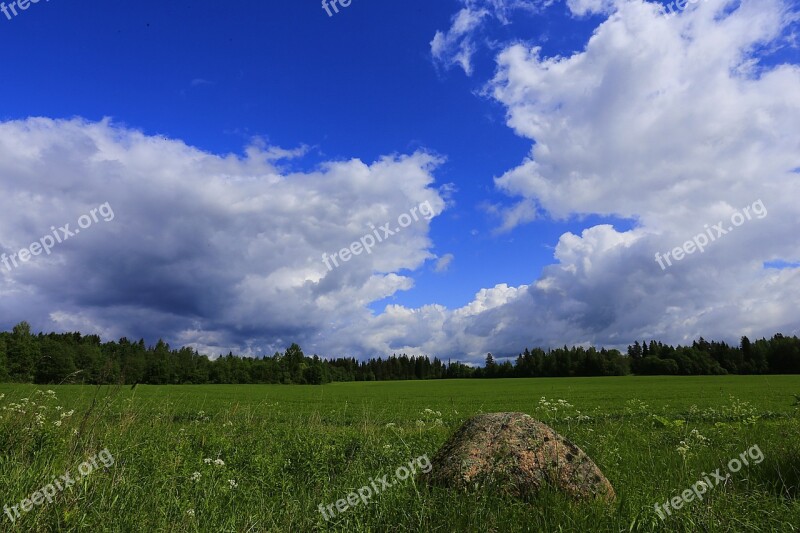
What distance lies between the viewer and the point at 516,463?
6.25 m

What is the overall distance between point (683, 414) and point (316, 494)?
23.8 metres

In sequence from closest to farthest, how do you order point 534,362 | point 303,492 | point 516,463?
point 303,492 < point 516,463 < point 534,362

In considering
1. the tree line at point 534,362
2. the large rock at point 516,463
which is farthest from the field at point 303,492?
the tree line at point 534,362

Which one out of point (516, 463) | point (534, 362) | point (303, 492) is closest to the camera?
point (303, 492)

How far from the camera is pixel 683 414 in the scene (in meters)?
23.8

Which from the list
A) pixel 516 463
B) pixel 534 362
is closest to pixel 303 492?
pixel 516 463

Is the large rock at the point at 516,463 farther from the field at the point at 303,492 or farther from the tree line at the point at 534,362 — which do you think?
the tree line at the point at 534,362

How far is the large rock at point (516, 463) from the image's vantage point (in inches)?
235

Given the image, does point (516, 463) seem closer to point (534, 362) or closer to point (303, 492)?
point (303, 492)

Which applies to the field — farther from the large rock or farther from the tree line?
the tree line

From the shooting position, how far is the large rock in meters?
5.97

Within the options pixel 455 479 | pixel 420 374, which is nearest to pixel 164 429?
pixel 455 479

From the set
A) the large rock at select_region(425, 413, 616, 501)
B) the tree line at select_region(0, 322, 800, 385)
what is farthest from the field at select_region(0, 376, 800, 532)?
the tree line at select_region(0, 322, 800, 385)

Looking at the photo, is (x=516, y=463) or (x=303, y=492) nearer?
(x=303, y=492)
